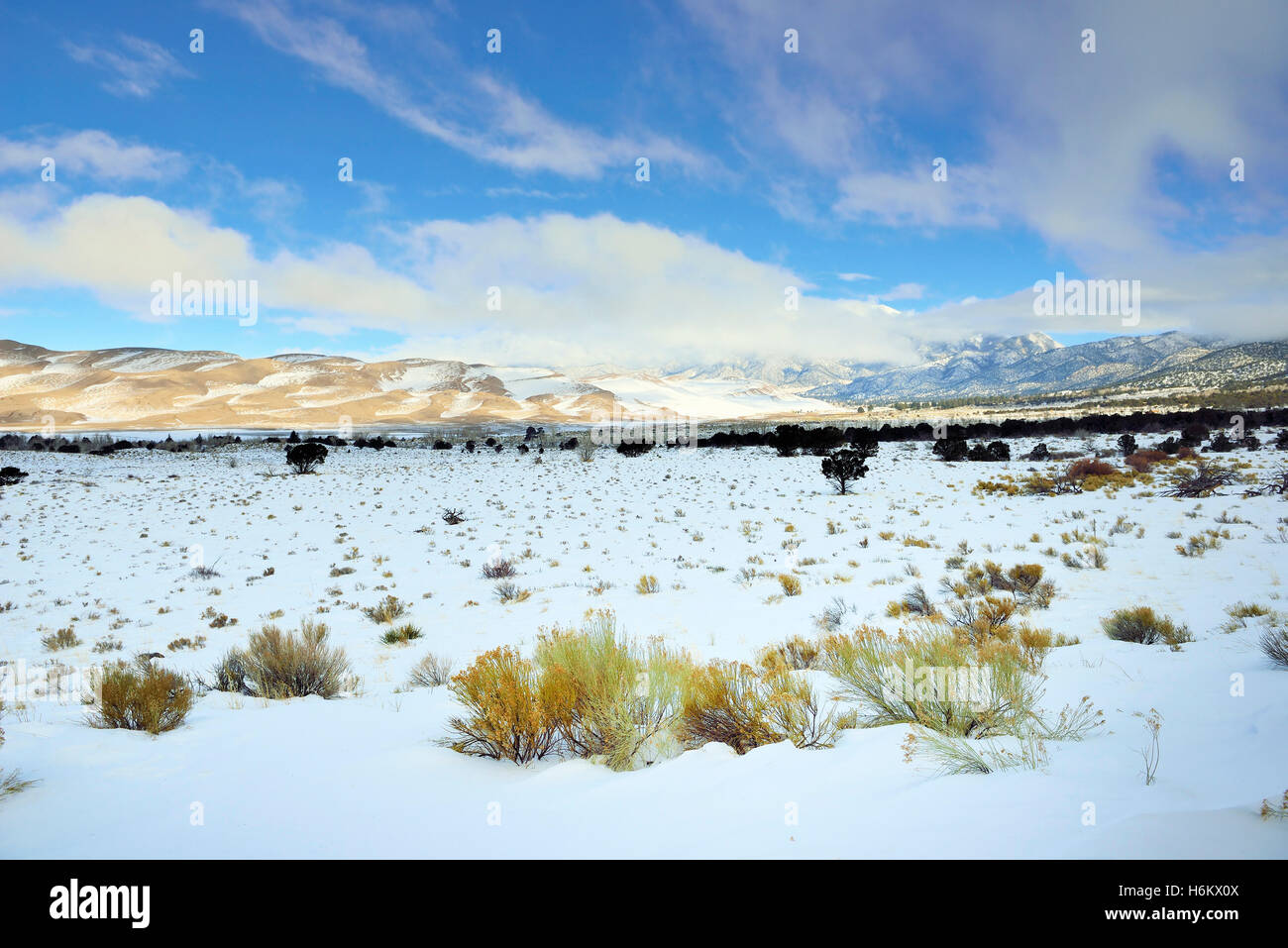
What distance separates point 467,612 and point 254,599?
368cm

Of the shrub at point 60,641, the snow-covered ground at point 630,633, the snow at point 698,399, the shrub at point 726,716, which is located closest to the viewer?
the snow-covered ground at point 630,633

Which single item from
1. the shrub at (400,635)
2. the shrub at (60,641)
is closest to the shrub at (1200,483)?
the shrub at (400,635)

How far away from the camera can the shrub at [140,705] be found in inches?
149

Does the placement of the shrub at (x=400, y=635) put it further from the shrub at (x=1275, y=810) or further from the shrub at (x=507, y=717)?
the shrub at (x=1275, y=810)

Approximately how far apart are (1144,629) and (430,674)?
6.67 meters

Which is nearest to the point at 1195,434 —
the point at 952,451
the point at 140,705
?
the point at 952,451

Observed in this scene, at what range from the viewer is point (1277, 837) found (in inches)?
76.7

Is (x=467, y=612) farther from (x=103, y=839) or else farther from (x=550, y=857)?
(x=550, y=857)

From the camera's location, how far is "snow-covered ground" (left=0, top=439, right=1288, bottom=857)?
2.34m

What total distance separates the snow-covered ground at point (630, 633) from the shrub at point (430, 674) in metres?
0.35

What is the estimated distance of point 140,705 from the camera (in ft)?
12.6

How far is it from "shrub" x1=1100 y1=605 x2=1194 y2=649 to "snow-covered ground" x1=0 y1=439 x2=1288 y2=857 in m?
0.26

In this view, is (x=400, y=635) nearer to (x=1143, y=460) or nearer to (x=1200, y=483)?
(x=1200, y=483)
